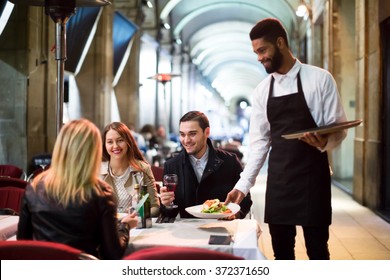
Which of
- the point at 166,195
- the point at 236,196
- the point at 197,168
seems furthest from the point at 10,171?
the point at 236,196

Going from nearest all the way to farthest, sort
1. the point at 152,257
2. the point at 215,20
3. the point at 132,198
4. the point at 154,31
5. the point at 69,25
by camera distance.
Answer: the point at 152,257, the point at 132,198, the point at 69,25, the point at 154,31, the point at 215,20

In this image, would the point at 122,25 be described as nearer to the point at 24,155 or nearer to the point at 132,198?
the point at 24,155

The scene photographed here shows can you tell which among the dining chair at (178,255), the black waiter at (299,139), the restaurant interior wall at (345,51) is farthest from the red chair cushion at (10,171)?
the restaurant interior wall at (345,51)

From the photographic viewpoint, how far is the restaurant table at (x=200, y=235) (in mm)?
2285

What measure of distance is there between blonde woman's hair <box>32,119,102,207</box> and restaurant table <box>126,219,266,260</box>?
39 centimetres

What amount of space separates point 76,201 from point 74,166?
145 mm

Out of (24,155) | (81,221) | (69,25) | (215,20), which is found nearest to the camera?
(81,221)

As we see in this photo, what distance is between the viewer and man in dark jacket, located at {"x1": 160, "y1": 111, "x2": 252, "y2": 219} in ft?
10.5

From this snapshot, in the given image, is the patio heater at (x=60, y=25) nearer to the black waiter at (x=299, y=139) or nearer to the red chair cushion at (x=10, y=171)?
the red chair cushion at (x=10, y=171)

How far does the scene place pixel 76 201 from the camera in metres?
2.14

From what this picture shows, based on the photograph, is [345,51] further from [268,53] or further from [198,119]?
[268,53]

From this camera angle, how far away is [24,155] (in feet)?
23.9
